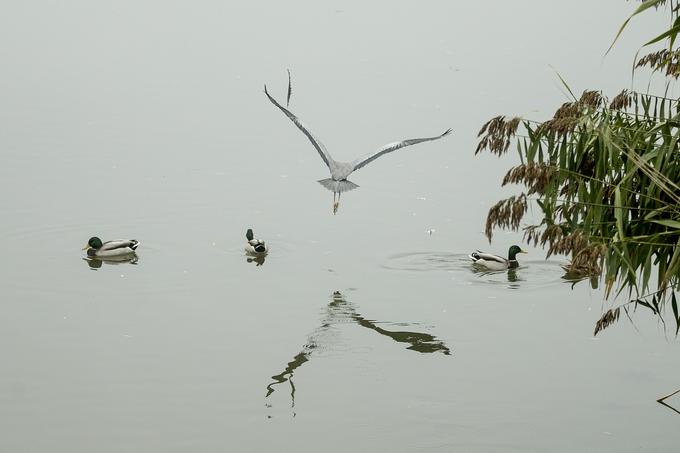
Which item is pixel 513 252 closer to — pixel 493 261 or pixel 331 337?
pixel 493 261

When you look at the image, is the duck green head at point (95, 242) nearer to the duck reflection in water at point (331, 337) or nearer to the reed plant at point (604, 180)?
the duck reflection in water at point (331, 337)

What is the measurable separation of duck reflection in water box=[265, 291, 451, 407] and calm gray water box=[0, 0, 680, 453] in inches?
1.7

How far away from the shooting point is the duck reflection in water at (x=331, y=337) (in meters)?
13.0

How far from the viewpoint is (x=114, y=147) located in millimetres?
24562

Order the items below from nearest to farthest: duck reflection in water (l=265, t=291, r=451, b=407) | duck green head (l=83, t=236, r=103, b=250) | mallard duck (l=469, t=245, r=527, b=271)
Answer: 1. duck reflection in water (l=265, t=291, r=451, b=407)
2. mallard duck (l=469, t=245, r=527, b=271)
3. duck green head (l=83, t=236, r=103, b=250)

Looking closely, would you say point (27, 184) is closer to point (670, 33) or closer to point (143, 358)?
point (143, 358)

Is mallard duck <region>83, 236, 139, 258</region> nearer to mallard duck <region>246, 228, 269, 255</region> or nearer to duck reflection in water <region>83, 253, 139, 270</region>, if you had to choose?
duck reflection in water <region>83, 253, 139, 270</region>

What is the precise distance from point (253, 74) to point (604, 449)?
22.5 m

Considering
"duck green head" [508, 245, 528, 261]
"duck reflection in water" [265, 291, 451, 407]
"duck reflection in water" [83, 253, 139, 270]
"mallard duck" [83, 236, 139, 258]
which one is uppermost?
"duck green head" [508, 245, 528, 261]

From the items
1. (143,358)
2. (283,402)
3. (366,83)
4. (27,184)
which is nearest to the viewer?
(283,402)

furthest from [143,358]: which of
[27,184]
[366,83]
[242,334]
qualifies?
[366,83]

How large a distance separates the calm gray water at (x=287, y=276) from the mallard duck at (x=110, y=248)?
203 mm

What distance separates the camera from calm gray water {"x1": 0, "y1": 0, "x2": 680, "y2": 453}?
11539 millimetres

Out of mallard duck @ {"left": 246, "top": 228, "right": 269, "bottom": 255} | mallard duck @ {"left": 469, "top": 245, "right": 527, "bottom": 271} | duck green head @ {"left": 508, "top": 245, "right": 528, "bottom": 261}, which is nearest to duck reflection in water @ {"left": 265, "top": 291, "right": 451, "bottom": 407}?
mallard duck @ {"left": 246, "top": 228, "right": 269, "bottom": 255}
